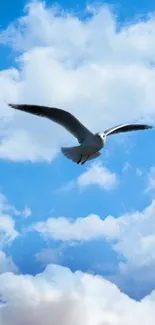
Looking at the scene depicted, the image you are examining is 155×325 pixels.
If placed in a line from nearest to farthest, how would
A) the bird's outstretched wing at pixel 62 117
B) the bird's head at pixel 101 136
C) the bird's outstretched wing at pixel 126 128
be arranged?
the bird's head at pixel 101 136, the bird's outstretched wing at pixel 62 117, the bird's outstretched wing at pixel 126 128

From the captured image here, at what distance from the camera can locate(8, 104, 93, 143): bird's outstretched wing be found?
2203 centimetres

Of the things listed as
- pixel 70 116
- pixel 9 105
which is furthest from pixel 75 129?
pixel 9 105

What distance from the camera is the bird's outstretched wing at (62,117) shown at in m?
22.0

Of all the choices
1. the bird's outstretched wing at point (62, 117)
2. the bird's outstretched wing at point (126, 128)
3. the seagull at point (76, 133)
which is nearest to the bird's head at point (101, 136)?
the seagull at point (76, 133)

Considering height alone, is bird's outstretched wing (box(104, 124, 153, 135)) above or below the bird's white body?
above

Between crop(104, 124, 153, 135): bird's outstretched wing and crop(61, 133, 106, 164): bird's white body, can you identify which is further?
crop(104, 124, 153, 135): bird's outstretched wing

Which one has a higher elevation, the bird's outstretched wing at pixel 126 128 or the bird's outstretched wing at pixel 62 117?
the bird's outstretched wing at pixel 126 128

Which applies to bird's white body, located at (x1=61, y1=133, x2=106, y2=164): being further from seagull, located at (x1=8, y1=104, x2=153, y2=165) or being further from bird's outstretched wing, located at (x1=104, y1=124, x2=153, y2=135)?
bird's outstretched wing, located at (x1=104, y1=124, x2=153, y2=135)

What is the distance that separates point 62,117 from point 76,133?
60cm

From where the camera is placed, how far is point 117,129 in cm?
2344

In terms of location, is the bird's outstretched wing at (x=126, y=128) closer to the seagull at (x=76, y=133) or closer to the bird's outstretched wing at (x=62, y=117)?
the seagull at (x=76, y=133)

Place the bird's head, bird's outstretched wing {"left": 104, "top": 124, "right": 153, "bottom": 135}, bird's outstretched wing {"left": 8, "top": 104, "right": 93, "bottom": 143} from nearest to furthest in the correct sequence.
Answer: the bird's head
bird's outstretched wing {"left": 8, "top": 104, "right": 93, "bottom": 143}
bird's outstretched wing {"left": 104, "top": 124, "right": 153, "bottom": 135}

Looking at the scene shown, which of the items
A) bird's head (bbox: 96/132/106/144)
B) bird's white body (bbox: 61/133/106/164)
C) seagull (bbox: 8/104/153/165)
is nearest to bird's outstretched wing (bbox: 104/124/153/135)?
seagull (bbox: 8/104/153/165)

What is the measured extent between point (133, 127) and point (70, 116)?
264 cm
